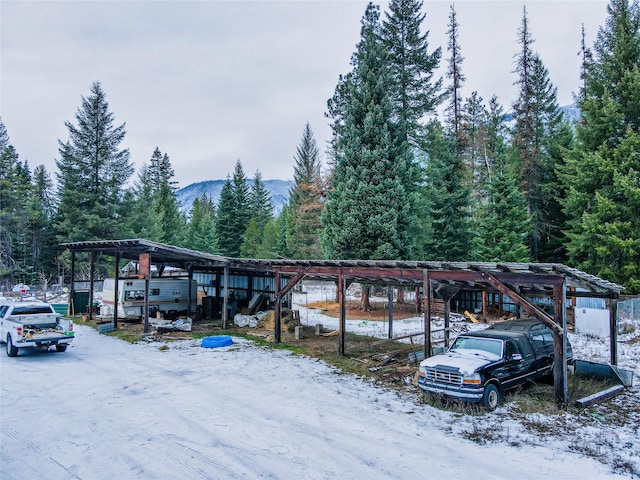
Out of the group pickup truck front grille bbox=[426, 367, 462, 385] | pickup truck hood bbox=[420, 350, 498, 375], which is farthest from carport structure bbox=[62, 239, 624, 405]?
pickup truck front grille bbox=[426, 367, 462, 385]

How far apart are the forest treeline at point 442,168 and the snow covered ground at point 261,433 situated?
14.2 metres

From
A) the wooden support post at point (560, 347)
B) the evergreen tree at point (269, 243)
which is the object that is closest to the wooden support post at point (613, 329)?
the wooden support post at point (560, 347)

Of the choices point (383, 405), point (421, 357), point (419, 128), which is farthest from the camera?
point (419, 128)

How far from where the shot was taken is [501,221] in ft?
87.3

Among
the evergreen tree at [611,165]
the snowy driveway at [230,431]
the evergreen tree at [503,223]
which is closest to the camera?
the snowy driveway at [230,431]

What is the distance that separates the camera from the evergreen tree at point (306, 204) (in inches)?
1501

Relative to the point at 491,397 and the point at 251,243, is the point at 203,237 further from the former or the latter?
the point at 491,397

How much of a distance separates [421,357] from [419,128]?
2094 cm

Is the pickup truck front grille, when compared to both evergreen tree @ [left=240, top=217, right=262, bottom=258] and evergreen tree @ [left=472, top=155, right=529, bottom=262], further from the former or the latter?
evergreen tree @ [left=240, top=217, right=262, bottom=258]

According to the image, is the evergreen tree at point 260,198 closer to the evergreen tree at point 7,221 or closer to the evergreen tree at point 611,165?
the evergreen tree at point 7,221

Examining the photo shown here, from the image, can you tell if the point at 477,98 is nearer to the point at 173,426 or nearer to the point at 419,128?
the point at 419,128

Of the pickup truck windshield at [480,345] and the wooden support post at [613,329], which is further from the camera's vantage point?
the wooden support post at [613,329]

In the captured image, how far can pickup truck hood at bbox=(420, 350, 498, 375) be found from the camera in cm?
917

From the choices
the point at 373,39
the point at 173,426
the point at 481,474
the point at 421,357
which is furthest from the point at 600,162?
the point at 173,426
